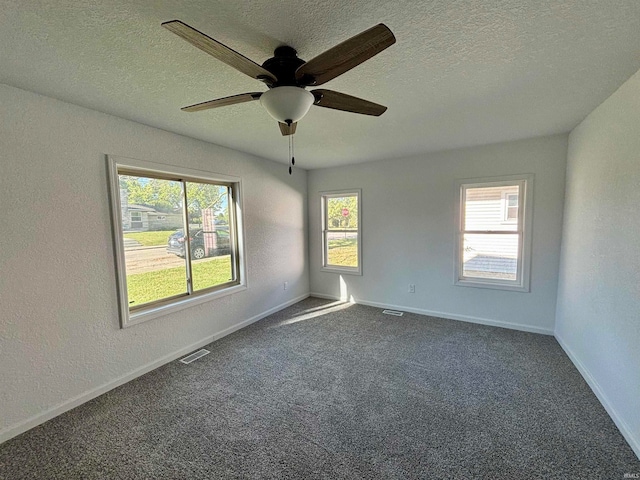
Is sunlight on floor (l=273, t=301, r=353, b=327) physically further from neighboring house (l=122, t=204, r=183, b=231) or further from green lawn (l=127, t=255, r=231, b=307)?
neighboring house (l=122, t=204, r=183, b=231)

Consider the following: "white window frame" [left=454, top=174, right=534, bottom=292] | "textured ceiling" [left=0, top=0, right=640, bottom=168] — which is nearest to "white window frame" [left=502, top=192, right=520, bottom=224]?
"white window frame" [left=454, top=174, right=534, bottom=292]

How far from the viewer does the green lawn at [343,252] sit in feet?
15.5

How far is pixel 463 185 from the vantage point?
371 centimetres

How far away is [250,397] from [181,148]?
2.56 metres

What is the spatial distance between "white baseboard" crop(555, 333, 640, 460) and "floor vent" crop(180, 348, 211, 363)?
346 centimetres

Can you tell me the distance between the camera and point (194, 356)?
9.72 feet

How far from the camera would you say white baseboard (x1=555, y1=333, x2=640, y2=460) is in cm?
170

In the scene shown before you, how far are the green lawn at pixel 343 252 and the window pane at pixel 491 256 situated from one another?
1689 mm

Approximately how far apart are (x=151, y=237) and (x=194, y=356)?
1354 mm

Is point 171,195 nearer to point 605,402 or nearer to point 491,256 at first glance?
point 491,256

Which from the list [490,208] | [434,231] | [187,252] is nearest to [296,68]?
[187,252]

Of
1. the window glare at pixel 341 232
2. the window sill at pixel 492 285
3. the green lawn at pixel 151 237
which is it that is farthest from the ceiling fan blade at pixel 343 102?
the window sill at pixel 492 285

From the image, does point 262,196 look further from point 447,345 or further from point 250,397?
point 447,345

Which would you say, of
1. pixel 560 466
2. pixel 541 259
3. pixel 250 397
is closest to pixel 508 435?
pixel 560 466
